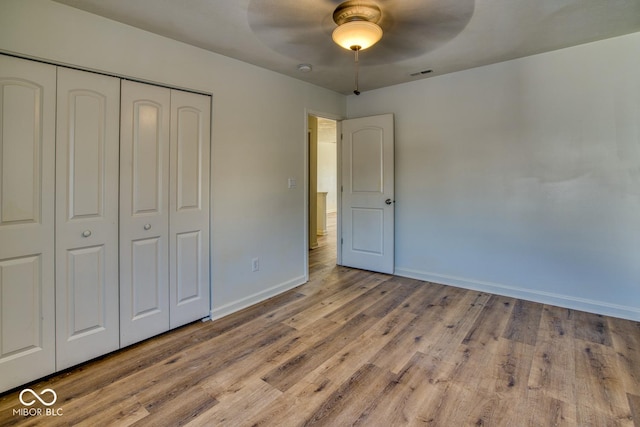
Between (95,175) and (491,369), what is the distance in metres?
2.95

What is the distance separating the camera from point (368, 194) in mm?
4184

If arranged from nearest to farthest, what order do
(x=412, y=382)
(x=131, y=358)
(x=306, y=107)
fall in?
1. (x=412, y=382)
2. (x=131, y=358)
3. (x=306, y=107)

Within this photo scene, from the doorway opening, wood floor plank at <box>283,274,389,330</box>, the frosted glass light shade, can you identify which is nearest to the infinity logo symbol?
wood floor plank at <box>283,274,389,330</box>

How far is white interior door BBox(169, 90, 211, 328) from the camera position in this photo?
2551 millimetres

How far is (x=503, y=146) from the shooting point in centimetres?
326

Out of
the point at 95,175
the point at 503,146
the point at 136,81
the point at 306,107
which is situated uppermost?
the point at 306,107

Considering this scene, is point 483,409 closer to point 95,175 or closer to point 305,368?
point 305,368

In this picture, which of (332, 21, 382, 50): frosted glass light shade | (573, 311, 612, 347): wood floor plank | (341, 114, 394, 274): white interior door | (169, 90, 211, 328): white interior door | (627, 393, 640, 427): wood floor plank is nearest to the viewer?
(627, 393, 640, 427): wood floor plank

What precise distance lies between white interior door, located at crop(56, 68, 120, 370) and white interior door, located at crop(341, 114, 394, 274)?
9.19 feet

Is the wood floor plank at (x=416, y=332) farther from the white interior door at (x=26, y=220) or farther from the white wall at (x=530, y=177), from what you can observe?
the white interior door at (x=26, y=220)

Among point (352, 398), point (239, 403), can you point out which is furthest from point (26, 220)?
point (352, 398)

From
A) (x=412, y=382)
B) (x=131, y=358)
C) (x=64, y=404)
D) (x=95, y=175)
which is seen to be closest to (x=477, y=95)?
(x=412, y=382)

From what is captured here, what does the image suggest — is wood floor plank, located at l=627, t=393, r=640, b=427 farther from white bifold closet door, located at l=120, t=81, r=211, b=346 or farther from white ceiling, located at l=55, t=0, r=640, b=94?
white bifold closet door, located at l=120, t=81, r=211, b=346

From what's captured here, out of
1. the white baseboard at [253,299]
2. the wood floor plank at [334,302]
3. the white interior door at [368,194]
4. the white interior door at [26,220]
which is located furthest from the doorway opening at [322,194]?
the white interior door at [26,220]
